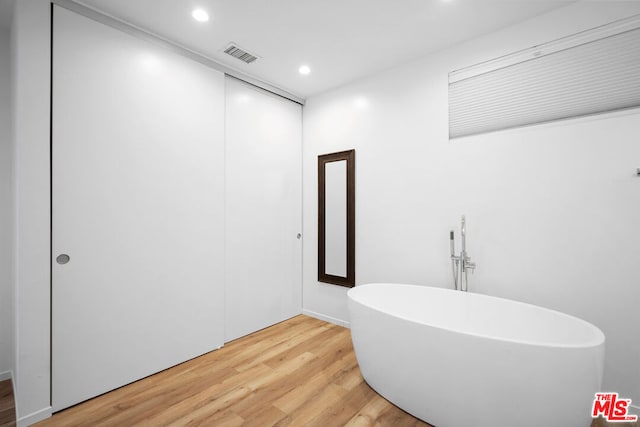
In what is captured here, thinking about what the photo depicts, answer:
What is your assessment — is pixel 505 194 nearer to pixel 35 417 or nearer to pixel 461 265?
pixel 461 265

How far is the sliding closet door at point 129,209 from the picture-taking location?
6.02 ft

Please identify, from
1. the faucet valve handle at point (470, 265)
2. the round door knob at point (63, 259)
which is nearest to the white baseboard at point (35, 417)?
the round door knob at point (63, 259)

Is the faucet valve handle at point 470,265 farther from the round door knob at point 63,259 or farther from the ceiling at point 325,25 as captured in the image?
the round door knob at point 63,259

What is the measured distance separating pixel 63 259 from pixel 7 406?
1.05 meters

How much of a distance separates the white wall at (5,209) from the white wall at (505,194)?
8.97 ft

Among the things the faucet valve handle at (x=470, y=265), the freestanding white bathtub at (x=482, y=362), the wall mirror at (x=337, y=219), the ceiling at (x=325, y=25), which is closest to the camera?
the freestanding white bathtub at (x=482, y=362)

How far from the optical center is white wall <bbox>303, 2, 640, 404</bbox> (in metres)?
1.79

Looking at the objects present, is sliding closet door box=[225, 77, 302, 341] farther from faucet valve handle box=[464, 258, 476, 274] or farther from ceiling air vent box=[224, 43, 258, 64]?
faucet valve handle box=[464, 258, 476, 274]

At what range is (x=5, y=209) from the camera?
2.17 metres

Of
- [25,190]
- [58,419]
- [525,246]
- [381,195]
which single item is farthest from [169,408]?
[525,246]

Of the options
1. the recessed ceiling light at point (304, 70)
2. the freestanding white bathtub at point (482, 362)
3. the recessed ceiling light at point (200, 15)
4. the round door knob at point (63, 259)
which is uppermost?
the recessed ceiling light at point (304, 70)

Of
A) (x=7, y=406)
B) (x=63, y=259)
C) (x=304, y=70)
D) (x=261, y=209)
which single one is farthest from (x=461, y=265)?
(x=7, y=406)

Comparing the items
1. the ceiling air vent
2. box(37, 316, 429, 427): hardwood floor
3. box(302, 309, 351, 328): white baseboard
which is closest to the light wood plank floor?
box(37, 316, 429, 427): hardwood floor

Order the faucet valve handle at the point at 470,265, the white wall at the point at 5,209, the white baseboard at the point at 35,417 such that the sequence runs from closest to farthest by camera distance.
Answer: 1. the white baseboard at the point at 35,417
2. the white wall at the point at 5,209
3. the faucet valve handle at the point at 470,265
